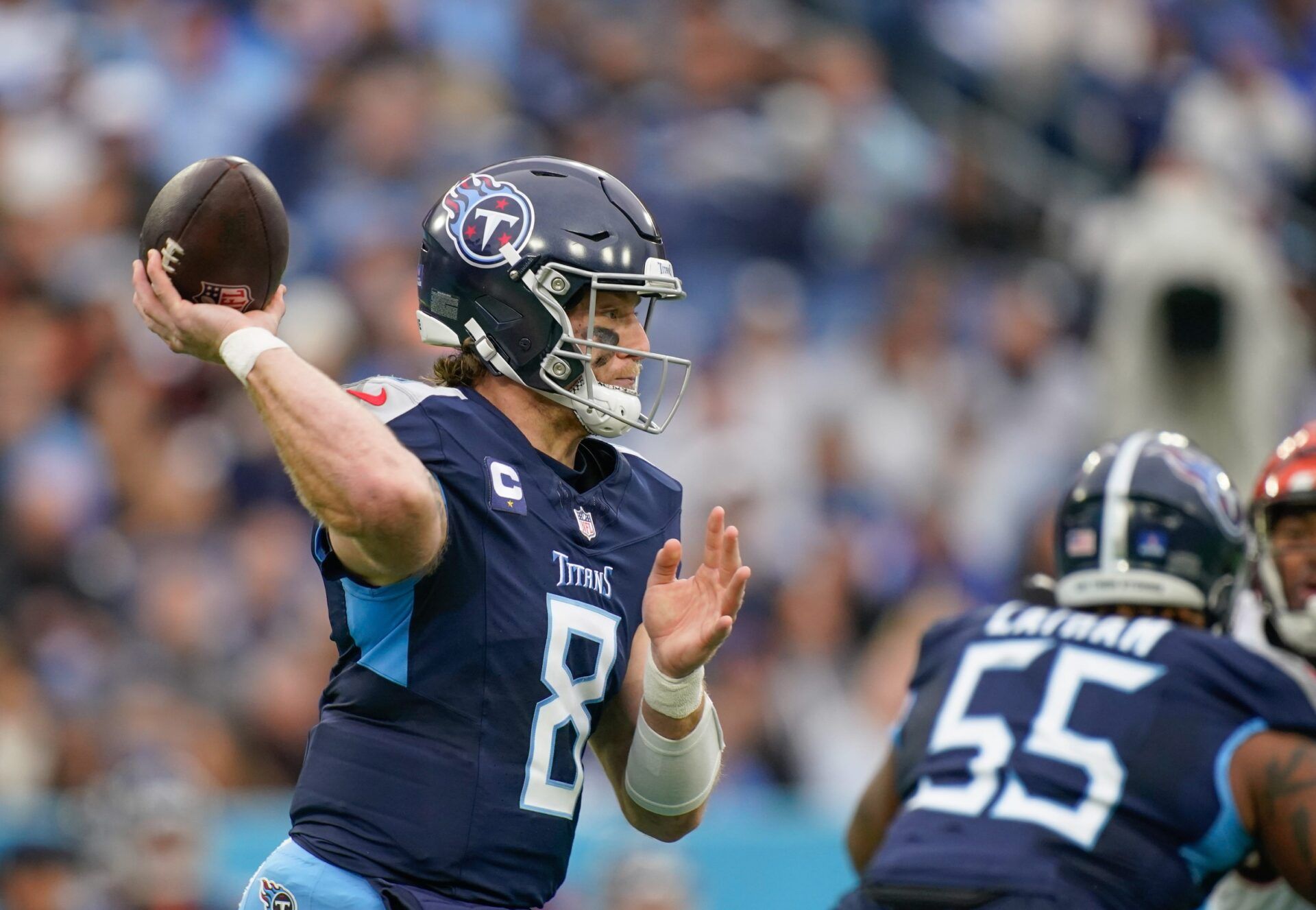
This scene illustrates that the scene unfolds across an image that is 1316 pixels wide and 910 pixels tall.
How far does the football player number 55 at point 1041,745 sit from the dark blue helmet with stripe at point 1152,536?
9.7 inches

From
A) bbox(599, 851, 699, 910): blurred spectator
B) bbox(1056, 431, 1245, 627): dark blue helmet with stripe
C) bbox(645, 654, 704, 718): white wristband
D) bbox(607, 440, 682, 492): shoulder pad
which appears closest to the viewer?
bbox(645, 654, 704, 718): white wristband

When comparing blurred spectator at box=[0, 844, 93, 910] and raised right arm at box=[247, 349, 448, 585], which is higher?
raised right arm at box=[247, 349, 448, 585]

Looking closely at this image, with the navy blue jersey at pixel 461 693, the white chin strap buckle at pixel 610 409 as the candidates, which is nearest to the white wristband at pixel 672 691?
the navy blue jersey at pixel 461 693

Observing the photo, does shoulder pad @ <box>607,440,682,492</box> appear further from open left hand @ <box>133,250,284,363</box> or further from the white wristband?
open left hand @ <box>133,250,284,363</box>

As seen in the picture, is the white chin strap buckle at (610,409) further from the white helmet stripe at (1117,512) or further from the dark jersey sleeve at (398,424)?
the white helmet stripe at (1117,512)

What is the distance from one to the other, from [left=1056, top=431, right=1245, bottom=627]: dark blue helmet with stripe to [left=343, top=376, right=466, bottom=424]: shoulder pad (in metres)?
1.77

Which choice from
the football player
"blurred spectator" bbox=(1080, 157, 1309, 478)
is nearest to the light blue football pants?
the football player

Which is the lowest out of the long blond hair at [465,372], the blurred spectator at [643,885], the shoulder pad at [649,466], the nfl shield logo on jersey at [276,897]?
the blurred spectator at [643,885]

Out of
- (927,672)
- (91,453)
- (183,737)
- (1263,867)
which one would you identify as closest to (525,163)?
(927,672)

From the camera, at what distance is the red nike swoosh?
128 inches

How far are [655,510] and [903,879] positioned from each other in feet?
3.39

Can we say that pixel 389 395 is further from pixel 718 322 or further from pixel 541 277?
pixel 718 322

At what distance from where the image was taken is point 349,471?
2939mm

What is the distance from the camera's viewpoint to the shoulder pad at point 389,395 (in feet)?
10.6
